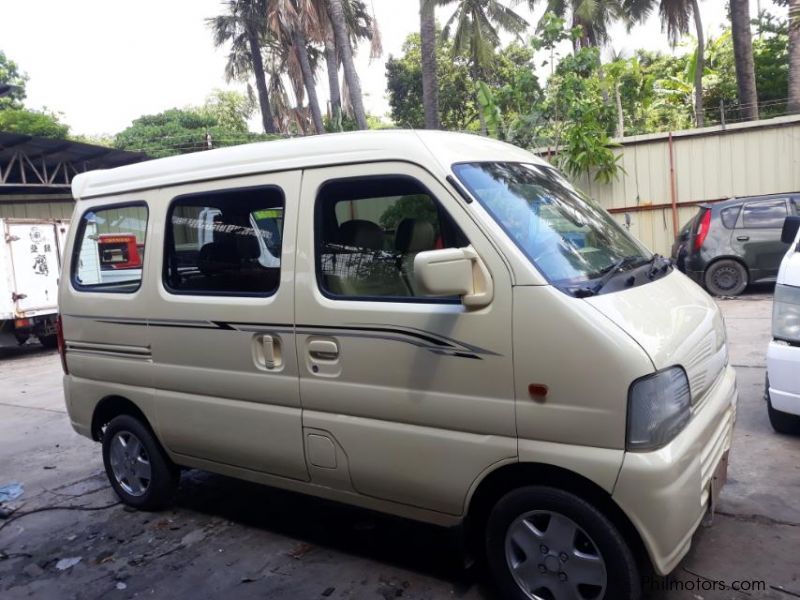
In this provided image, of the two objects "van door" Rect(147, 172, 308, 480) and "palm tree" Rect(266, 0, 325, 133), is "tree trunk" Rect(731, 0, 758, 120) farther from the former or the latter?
"van door" Rect(147, 172, 308, 480)

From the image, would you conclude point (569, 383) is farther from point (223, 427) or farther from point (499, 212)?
point (223, 427)

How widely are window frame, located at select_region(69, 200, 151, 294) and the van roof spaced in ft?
0.33

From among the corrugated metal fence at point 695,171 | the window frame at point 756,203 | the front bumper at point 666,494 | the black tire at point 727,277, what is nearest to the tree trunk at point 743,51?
the corrugated metal fence at point 695,171

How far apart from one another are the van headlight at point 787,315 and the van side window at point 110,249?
4.07 metres

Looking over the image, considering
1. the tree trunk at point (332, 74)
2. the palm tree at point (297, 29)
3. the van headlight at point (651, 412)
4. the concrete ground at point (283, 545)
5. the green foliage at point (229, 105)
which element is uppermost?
the green foliage at point (229, 105)

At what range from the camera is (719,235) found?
10.9 m

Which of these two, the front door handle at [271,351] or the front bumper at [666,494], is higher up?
the front door handle at [271,351]

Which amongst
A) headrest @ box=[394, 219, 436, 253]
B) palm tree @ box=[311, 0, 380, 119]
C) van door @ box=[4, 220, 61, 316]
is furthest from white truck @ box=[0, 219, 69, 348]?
palm tree @ box=[311, 0, 380, 119]

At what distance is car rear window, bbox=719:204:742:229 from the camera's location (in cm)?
1080

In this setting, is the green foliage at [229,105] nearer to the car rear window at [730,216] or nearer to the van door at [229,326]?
the car rear window at [730,216]

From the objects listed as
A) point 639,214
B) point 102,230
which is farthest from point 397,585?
point 639,214

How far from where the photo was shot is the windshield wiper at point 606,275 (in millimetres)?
2713

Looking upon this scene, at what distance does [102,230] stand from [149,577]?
7.34 ft

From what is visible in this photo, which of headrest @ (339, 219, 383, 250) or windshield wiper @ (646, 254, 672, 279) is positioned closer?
windshield wiper @ (646, 254, 672, 279)
